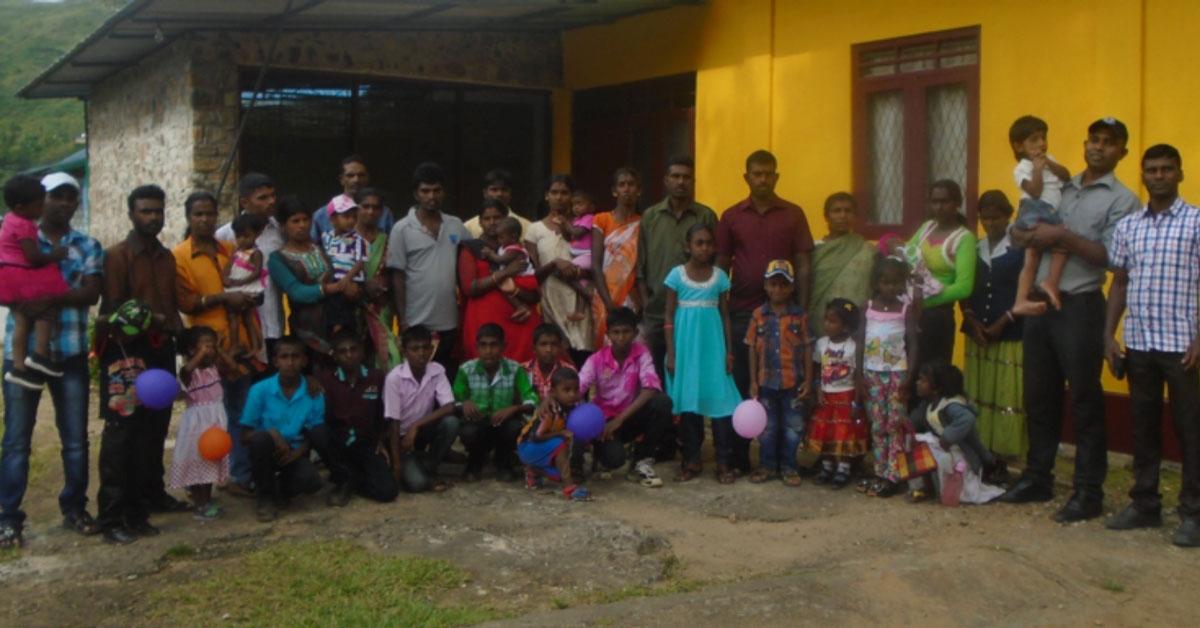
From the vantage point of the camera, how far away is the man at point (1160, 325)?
17.5ft

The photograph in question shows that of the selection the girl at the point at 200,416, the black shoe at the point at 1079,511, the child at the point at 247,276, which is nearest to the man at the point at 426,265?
the child at the point at 247,276

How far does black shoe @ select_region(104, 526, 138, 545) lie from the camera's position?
17.8 feet

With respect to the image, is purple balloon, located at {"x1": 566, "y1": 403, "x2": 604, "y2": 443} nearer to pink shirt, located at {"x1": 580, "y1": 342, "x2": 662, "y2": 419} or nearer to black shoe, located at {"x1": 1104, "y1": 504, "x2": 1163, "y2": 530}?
pink shirt, located at {"x1": 580, "y1": 342, "x2": 662, "y2": 419}

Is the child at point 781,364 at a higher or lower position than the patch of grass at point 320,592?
higher

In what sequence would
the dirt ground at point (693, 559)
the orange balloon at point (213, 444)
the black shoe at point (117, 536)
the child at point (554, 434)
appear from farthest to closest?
1. the child at point (554, 434)
2. the orange balloon at point (213, 444)
3. the black shoe at point (117, 536)
4. the dirt ground at point (693, 559)

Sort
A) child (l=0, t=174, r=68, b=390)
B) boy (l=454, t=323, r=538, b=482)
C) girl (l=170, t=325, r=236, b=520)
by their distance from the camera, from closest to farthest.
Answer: child (l=0, t=174, r=68, b=390), girl (l=170, t=325, r=236, b=520), boy (l=454, t=323, r=538, b=482)

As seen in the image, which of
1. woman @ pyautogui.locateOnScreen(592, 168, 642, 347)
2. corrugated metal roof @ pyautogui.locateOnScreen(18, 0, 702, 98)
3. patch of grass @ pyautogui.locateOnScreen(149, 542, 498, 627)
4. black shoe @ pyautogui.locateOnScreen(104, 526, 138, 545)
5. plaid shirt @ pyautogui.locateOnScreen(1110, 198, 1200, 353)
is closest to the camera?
patch of grass @ pyautogui.locateOnScreen(149, 542, 498, 627)

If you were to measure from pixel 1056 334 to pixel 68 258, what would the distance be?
4.82 meters

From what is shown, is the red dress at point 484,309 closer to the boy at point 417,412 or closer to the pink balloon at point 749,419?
the boy at point 417,412

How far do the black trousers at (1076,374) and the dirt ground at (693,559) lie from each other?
0.37 m

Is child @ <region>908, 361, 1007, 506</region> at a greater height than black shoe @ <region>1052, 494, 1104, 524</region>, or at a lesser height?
greater

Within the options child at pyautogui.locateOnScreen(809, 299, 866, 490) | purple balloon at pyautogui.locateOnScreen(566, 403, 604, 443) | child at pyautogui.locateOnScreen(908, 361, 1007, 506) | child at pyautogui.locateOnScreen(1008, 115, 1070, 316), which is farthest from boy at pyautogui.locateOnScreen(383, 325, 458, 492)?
child at pyautogui.locateOnScreen(1008, 115, 1070, 316)

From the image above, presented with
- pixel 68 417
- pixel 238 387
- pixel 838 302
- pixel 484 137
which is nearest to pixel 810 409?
pixel 838 302

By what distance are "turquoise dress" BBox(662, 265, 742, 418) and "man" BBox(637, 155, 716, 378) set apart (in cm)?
30
